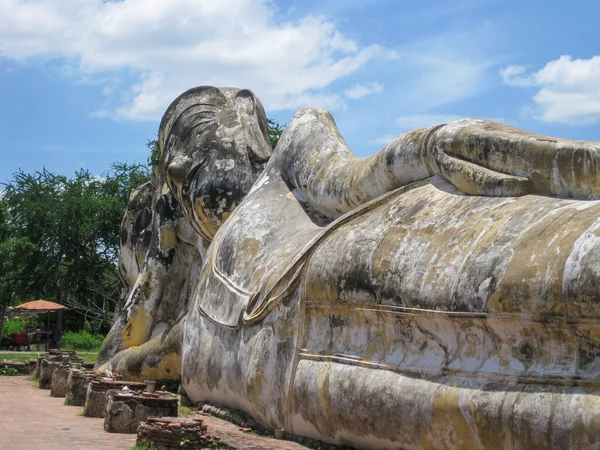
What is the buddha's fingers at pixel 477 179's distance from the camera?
6.06 meters

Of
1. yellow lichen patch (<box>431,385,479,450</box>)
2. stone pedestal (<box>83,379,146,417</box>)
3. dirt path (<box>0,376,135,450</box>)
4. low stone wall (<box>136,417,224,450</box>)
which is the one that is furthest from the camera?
stone pedestal (<box>83,379,146,417</box>)

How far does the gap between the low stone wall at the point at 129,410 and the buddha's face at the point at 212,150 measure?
282 cm

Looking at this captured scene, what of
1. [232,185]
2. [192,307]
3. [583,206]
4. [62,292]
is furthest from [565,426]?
[62,292]

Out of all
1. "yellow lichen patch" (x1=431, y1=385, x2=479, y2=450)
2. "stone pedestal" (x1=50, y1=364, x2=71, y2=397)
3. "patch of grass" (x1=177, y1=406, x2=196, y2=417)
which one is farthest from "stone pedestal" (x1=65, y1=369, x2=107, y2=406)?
"yellow lichen patch" (x1=431, y1=385, x2=479, y2=450)

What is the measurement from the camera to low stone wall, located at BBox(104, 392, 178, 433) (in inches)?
311

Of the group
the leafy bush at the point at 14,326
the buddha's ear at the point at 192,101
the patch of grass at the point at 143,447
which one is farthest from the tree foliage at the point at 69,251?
the patch of grass at the point at 143,447

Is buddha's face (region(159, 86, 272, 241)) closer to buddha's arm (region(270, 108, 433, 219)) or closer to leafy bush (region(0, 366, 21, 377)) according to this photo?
buddha's arm (region(270, 108, 433, 219))

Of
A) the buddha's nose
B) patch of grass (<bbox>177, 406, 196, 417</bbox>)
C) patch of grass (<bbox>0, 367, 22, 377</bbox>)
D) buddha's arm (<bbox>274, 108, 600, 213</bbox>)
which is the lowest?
patch of grass (<bbox>177, 406, 196, 417</bbox>)

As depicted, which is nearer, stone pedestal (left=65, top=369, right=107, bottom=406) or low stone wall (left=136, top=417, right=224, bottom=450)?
low stone wall (left=136, top=417, right=224, bottom=450)

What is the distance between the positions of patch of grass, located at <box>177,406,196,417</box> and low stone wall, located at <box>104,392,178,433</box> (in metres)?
0.67

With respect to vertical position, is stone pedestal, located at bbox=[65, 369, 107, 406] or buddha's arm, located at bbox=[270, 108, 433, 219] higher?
buddha's arm, located at bbox=[270, 108, 433, 219]

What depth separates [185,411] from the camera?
8867 mm

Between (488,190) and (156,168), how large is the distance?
777cm

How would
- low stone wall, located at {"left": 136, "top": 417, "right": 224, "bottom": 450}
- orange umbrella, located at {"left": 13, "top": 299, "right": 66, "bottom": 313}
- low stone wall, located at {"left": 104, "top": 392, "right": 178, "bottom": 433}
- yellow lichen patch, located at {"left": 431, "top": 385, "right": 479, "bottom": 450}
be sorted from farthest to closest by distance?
orange umbrella, located at {"left": 13, "top": 299, "right": 66, "bottom": 313}
low stone wall, located at {"left": 104, "top": 392, "right": 178, "bottom": 433}
low stone wall, located at {"left": 136, "top": 417, "right": 224, "bottom": 450}
yellow lichen patch, located at {"left": 431, "top": 385, "right": 479, "bottom": 450}
